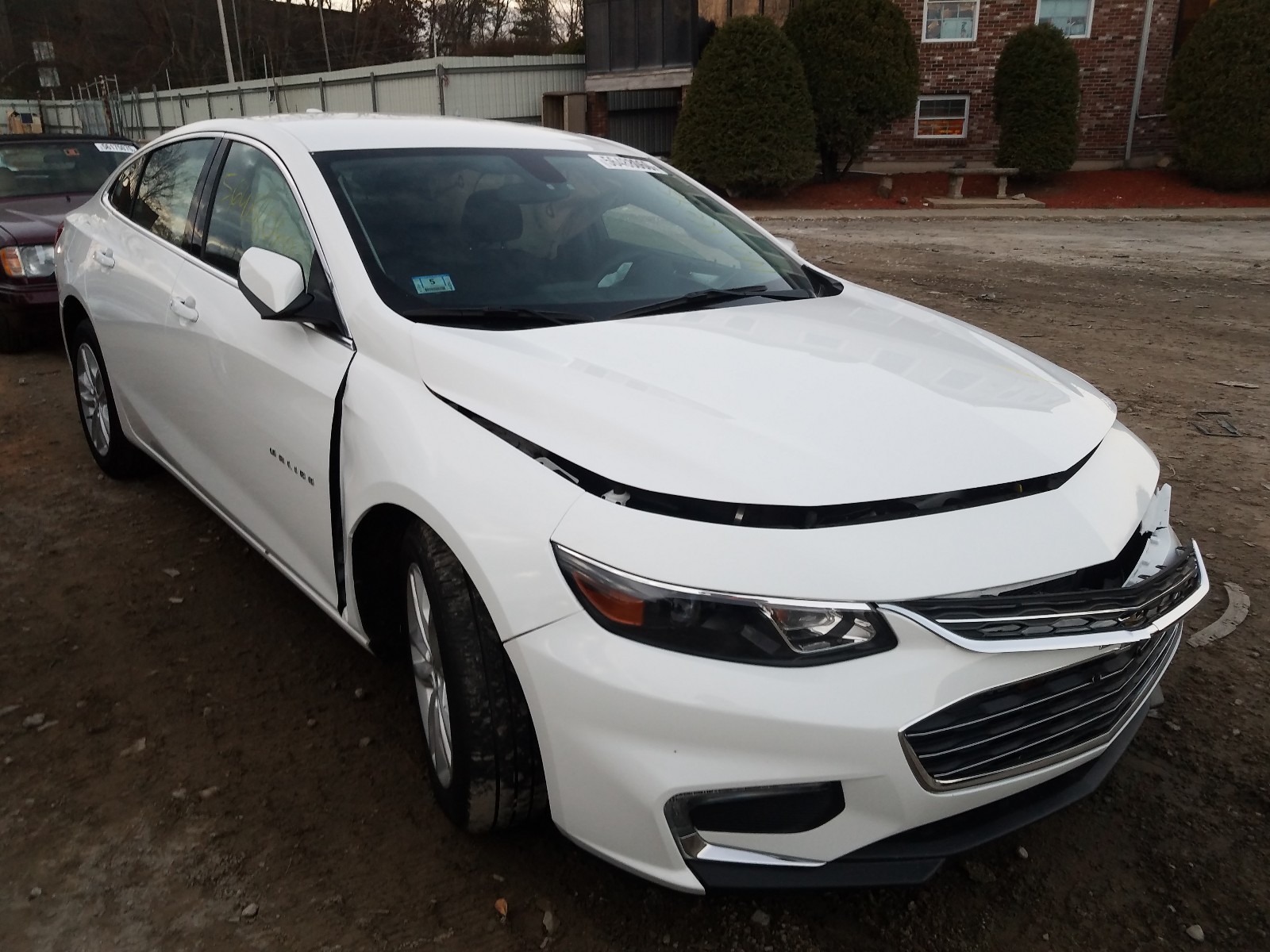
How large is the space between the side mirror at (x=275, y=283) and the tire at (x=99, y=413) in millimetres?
2066

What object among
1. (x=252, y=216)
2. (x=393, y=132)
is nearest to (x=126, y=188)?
(x=252, y=216)

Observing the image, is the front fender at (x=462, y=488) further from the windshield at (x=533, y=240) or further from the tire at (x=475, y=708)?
the windshield at (x=533, y=240)

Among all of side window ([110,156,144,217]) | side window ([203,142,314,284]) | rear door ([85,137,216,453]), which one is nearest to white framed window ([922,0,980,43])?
side window ([110,156,144,217])

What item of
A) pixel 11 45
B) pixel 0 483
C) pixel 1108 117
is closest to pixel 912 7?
pixel 1108 117

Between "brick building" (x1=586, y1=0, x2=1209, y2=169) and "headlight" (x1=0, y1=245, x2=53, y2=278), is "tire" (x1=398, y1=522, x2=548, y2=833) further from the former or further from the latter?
"brick building" (x1=586, y1=0, x2=1209, y2=169)

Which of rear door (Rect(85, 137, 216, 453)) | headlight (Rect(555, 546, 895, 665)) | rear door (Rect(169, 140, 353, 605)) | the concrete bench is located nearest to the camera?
headlight (Rect(555, 546, 895, 665))

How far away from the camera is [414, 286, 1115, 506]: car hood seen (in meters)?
1.99

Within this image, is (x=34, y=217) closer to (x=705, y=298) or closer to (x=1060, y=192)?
(x=705, y=298)

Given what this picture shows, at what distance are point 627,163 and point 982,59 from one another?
66.2ft

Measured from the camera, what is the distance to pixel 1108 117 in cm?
2094

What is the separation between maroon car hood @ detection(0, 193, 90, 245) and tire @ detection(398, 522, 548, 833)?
5.74 metres

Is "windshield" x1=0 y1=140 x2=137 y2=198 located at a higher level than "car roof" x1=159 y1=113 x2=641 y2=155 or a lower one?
lower

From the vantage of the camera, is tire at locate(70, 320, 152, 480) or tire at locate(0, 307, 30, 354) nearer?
tire at locate(70, 320, 152, 480)

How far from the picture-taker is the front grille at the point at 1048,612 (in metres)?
1.84
